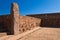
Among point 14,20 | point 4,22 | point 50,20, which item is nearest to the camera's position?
point 14,20

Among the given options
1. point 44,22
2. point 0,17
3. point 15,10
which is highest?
point 15,10

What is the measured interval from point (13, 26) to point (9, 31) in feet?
1.40

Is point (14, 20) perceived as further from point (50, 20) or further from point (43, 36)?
point (50, 20)

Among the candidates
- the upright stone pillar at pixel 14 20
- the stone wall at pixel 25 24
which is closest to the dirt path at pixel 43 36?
the upright stone pillar at pixel 14 20

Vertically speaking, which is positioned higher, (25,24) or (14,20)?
(14,20)

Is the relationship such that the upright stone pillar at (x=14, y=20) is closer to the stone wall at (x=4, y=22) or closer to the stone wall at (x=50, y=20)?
the stone wall at (x=4, y=22)

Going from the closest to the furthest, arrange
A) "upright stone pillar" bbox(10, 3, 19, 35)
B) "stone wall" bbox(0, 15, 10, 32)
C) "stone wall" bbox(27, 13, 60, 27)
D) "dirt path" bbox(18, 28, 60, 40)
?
"dirt path" bbox(18, 28, 60, 40) → "upright stone pillar" bbox(10, 3, 19, 35) → "stone wall" bbox(0, 15, 10, 32) → "stone wall" bbox(27, 13, 60, 27)

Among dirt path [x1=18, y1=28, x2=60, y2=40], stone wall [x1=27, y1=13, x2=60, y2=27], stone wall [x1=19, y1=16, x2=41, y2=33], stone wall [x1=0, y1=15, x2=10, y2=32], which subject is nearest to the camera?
dirt path [x1=18, y1=28, x2=60, y2=40]

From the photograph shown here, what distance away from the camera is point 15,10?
249 inches

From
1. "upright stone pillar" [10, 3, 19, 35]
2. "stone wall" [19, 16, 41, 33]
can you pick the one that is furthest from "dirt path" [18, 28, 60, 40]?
"stone wall" [19, 16, 41, 33]

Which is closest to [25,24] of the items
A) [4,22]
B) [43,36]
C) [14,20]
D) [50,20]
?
[4,22]

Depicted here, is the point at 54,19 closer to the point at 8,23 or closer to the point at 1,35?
the point at 8,23

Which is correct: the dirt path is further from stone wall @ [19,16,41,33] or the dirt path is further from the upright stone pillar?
stone wall @ [19,16,41,33]

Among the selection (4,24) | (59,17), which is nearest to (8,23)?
(4,24)
